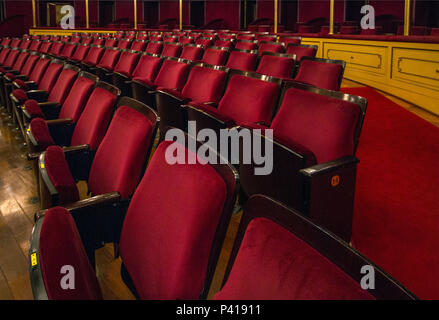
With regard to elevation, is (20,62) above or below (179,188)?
above

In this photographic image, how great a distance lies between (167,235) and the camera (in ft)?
1.00

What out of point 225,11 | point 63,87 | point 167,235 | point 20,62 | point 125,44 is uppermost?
point 225,11

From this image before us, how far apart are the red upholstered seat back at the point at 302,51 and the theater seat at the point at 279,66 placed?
242 millimetres

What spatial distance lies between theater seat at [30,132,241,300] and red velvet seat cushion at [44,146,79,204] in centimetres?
10

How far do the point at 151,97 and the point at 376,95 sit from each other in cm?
103

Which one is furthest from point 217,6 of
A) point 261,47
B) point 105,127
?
point 105,127

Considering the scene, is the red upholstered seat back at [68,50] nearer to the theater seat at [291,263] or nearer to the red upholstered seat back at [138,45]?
the red upholstered seat back at [138,45]

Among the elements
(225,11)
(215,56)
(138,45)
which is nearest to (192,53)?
(215,56)

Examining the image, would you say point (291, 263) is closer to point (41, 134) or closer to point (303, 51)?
point (41, 134)

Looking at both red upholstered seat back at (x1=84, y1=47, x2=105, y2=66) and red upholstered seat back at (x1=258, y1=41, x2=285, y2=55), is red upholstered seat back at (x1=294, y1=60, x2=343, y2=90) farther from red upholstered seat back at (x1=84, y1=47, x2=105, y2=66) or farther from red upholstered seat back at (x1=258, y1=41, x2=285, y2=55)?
red upholstered seat back at (x1=84, y1=47, x2=105, y2=66)

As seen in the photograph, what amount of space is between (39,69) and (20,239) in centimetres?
80

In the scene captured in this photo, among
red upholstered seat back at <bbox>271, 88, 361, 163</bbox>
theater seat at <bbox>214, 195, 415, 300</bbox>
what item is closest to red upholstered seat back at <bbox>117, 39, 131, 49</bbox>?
red upholstered seat back at <bbox>271, 88, 361, 163</bbox>

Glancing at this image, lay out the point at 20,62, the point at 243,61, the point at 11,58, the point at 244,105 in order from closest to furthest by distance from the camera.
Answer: the point at 244,105 < the point at 243,61 < the point at 20,62 < the point at 11,58

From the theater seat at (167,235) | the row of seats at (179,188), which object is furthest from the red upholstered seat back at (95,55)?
the theater seat at (167,235)
